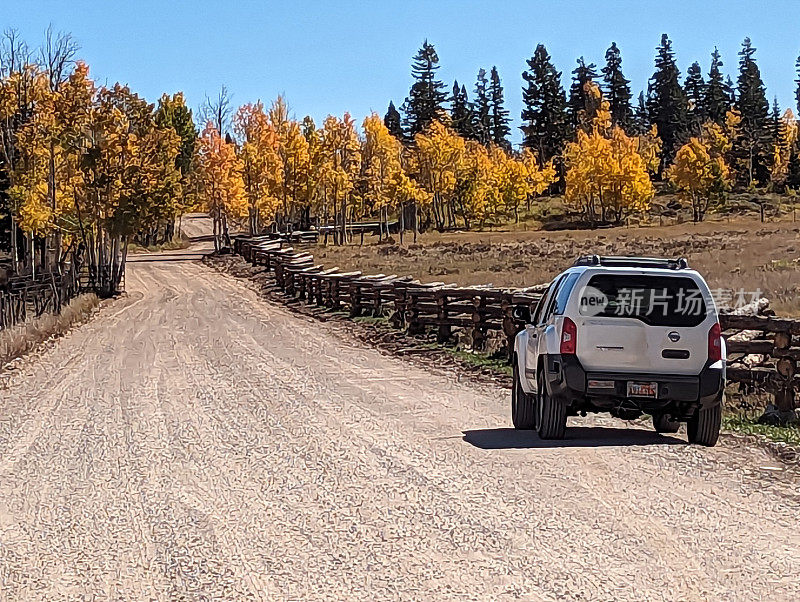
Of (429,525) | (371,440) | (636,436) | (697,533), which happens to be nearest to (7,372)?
(371,440)

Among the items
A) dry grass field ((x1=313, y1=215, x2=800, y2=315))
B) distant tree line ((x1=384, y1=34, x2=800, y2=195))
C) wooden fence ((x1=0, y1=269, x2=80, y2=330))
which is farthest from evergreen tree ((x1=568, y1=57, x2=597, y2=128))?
wooden fence ((x1=0, y1=269, x2=80, y2=330))

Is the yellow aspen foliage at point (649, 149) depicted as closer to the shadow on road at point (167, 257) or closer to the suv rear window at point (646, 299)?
the shadow on road at point (167, 257)

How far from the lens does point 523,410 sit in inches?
472

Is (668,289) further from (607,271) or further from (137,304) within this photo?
(137,304)

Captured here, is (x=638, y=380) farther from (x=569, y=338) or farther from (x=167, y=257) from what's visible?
(x=167, y=257)

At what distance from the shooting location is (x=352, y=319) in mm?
30984

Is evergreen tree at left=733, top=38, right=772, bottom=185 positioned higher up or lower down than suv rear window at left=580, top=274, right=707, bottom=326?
higher up

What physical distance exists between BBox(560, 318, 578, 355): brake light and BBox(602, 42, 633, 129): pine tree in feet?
412

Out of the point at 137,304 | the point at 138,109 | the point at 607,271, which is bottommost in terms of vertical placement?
the point at 137,304

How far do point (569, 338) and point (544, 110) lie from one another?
120 meters

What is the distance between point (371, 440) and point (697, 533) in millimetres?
4839

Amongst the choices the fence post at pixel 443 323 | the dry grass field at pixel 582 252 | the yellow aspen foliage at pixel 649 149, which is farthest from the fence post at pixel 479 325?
the yellow aspen foliage at pixel 649 149

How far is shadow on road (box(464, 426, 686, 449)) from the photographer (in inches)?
427

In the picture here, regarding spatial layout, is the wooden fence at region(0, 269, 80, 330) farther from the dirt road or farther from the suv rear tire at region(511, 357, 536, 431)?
the suv rear tire at region(511, 357, 536, 431)
